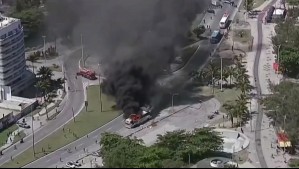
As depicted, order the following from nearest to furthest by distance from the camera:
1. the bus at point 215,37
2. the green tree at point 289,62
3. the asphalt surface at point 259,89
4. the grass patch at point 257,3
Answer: the asphalt surface at point 259,89 < the green tree at point 289,62 < the bus at point 215,37 < the grass patch at point 257,3

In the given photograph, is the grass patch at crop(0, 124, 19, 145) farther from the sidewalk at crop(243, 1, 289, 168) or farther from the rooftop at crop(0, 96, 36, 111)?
the sidewalk at crop(243, 1, 289, 168)

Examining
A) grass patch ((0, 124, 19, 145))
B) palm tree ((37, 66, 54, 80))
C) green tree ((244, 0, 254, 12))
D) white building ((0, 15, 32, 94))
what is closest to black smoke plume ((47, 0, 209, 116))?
palm tree ((37, 66, 54, 80))

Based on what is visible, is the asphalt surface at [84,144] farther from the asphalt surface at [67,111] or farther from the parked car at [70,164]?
the asphalt surface at [67,111]

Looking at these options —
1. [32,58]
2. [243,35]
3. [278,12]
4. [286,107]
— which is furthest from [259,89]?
[32,58]

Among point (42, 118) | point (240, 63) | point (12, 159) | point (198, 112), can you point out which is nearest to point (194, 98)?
point (198, 112)

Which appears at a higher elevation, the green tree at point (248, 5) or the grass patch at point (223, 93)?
the green tree at point (248, 5)

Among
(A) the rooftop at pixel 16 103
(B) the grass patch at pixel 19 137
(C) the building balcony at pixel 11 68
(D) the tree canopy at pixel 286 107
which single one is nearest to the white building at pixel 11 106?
(A) the rooftop at pixel 16 103

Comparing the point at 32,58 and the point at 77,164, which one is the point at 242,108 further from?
the point at 32,58
